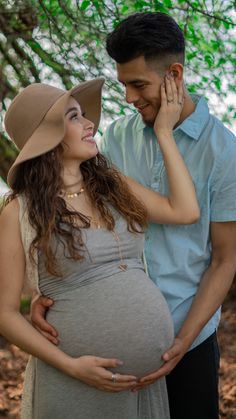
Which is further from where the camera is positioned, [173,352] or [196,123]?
[196,123]

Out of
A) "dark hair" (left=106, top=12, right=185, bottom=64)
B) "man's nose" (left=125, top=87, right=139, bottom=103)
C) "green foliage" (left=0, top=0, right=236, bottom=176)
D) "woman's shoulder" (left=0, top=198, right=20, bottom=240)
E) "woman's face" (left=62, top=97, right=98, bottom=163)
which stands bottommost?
"green foliage" (left=0, top=0, right=236, bottom=176)

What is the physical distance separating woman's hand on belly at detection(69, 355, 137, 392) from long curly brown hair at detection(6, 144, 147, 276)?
315 millimetres

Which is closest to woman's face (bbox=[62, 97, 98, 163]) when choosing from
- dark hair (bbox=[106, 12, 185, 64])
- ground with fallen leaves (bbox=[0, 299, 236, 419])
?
dark hair (bbox=[106, 12, 185, 64])

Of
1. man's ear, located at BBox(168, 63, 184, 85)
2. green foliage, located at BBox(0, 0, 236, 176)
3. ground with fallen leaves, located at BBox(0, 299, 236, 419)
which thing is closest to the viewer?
man's ear, located at BBox(168, 63, 184, 85)

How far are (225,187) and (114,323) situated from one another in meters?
0.68

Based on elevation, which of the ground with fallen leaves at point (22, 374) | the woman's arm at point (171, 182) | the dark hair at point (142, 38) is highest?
the dark hair at point (142, 38)

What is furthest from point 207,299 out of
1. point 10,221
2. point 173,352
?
point 10,221

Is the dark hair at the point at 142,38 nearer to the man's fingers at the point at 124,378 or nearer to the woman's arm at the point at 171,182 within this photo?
the woman's arm at the point at 171,182

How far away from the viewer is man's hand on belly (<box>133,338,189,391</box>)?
8.48 ft

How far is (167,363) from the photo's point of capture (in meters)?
2.62

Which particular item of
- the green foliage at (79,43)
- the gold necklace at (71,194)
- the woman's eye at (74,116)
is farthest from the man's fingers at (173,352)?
the green foliage at (79,43)

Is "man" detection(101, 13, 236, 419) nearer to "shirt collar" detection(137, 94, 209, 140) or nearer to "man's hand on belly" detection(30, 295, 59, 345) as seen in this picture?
"shirt collar" detection(137, 94, 209, 140)

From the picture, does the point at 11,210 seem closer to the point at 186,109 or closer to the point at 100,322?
the point at 100,322

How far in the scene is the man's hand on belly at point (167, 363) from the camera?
259 cm
